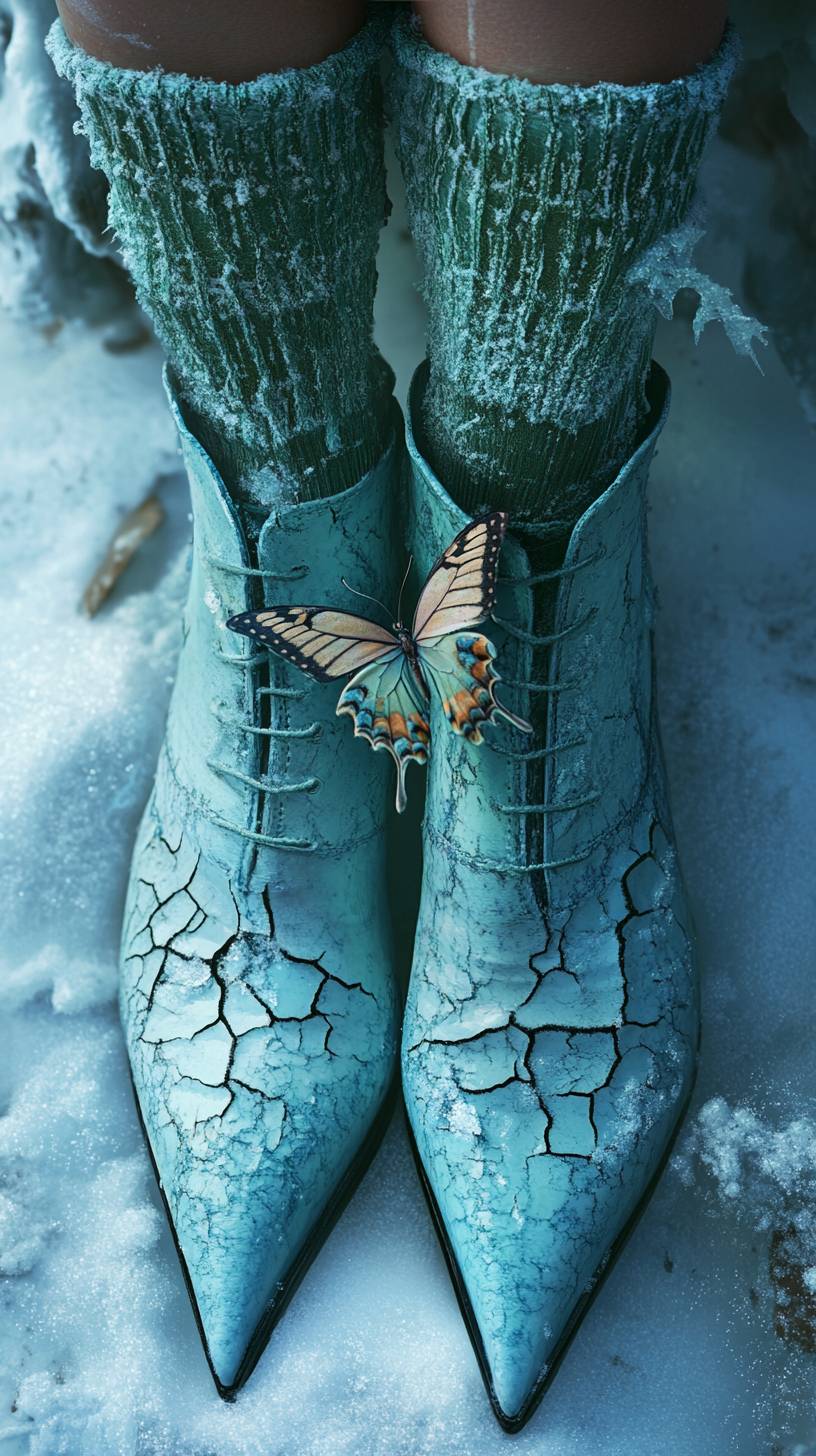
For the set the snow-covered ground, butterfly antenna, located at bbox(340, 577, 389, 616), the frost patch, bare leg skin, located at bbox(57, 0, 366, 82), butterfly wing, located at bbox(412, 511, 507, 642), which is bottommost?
the snow-covered ground

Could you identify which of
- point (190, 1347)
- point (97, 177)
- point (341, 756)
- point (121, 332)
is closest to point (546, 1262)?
point (190, 1347)

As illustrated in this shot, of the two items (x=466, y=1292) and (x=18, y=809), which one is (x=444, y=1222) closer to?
(x=466, y=1292)

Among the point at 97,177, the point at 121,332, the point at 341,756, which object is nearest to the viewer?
the point at 341,756

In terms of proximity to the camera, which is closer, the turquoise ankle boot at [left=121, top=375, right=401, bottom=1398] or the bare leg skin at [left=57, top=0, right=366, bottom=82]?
the bare leg skin at [left=57, top=0, right=366, bottom=82]

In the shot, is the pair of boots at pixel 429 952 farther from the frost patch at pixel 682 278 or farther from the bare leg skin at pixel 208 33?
the bare leg skin at pixel 208 33

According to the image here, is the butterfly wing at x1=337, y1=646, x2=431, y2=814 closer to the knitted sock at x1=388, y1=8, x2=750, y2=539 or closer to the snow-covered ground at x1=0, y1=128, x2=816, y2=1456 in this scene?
the knitted sock at x1=388, y1=8, x2=750, y2=539

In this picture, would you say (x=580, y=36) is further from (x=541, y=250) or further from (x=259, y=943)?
(x=259, y=943)

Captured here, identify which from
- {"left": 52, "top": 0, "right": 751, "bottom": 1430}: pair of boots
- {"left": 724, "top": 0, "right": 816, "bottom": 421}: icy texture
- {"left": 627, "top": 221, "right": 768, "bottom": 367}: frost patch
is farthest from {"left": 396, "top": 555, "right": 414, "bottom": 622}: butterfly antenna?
{"left": 724, "top": 0, "right": 816, "bottom": 421}: icy texture

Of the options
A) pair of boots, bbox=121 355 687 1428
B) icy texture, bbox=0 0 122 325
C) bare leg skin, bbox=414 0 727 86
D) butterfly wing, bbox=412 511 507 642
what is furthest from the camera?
icy texture, bbox=0 0 122 325
